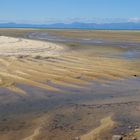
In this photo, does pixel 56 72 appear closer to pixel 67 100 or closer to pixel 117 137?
pixel 67 100

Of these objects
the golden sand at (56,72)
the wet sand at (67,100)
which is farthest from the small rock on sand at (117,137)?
the golden sand at (56,72)

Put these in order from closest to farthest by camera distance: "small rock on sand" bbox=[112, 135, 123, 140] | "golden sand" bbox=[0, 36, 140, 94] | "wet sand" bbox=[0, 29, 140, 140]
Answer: "small rock on sand" bbox=[112, 135, 123, 140], "wet sand" bbox=[0, 29, 140, 140], "golden sand" bbox=[0, 36, 140, 94]

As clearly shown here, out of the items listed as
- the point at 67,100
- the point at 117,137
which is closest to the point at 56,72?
the point at 67,100

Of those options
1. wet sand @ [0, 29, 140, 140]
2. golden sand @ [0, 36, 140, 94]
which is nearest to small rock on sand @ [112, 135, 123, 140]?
wet sand @ [0, 29, 140, 140]

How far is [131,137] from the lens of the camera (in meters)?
9.00

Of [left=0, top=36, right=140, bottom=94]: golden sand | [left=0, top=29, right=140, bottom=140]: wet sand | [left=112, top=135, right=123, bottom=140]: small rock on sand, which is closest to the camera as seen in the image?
[left=112, top=135, right=123, bottom=140]: small rock on sand

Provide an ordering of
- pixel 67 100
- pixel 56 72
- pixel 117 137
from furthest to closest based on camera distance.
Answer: pixel 56 72
pixel 67 100
pixel 117 137

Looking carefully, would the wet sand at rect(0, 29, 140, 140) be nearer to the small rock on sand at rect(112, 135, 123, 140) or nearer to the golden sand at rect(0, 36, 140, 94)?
the golden sand at rect(0, 36, 140, 94)

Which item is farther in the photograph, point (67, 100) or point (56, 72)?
point (56, 72)

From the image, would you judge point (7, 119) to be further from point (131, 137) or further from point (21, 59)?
point (21, 59)

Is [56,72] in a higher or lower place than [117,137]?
lower

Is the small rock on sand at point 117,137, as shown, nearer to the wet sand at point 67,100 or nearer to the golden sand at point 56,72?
the wet sand at point 67,100

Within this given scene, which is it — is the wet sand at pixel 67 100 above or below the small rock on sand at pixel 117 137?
below

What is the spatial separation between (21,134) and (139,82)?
30.5ft
